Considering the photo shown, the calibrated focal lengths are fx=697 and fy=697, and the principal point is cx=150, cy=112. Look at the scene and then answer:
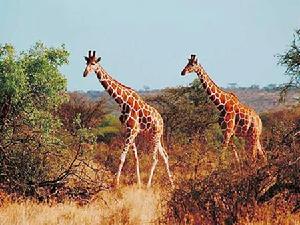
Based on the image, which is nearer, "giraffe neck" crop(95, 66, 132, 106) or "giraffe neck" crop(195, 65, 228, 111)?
"giraffe neck" crop(95, 66, 132, 106)

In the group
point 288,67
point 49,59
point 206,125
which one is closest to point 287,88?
point 288,67

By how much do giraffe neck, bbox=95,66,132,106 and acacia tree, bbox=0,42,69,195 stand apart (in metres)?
1.95

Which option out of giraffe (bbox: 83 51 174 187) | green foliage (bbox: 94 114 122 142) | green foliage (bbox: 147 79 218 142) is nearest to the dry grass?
giraffe (bbox: 83 51 174 187)

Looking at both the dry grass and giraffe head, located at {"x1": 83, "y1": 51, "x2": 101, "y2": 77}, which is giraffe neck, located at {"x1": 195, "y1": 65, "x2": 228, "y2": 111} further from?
the dry grass

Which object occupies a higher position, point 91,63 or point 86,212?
point 91,63

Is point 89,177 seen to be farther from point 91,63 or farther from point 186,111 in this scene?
point 186,111

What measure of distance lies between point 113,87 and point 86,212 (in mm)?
4183

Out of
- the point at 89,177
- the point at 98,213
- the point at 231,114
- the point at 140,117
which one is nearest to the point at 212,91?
the point at 231,114

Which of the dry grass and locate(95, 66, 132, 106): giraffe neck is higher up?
locate(95, 66, 132, 106): giraffe neck

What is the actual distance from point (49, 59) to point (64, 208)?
255 centimetres

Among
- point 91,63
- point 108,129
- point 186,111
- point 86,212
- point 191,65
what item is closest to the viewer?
point 86,212

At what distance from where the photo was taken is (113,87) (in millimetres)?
12875

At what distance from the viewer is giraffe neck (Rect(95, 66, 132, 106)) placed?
12805 millimetres

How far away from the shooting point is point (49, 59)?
10.8m
